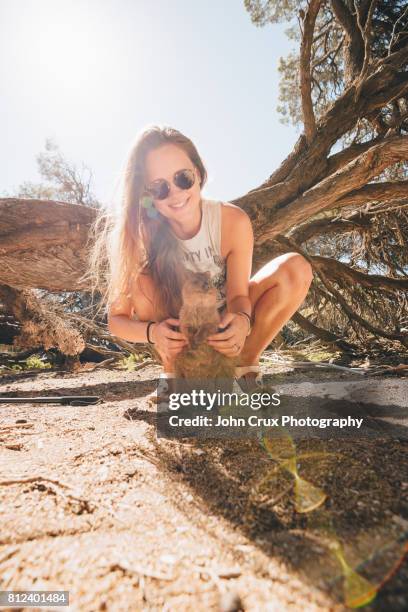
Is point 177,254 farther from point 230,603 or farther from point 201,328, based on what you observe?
point 230,603

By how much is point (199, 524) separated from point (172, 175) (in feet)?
5.83

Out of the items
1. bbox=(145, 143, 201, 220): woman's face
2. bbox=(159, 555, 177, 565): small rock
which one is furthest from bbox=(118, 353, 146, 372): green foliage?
bbox=(159, 555, 177, 565): small rock

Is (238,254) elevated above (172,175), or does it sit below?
below

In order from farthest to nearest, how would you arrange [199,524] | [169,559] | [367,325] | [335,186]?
[367,325] < [335,186] < [199,524] < [169,559]

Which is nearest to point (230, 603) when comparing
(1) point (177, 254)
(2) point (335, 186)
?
(1) point (177, 254)

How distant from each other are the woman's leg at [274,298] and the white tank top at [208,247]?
26 cm

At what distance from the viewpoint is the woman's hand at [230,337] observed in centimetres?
161

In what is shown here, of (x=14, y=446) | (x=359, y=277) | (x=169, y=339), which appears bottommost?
(x=14, y=446)

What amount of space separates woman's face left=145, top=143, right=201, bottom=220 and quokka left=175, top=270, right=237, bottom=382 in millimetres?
557

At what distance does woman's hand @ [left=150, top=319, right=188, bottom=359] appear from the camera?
65.8 inches

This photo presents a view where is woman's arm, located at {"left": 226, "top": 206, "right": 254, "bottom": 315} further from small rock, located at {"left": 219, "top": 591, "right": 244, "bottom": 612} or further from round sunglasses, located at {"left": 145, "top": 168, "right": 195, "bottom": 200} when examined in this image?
small rock, located at {"left": 219, "top": 591, "right": 244, "bottom": 612}

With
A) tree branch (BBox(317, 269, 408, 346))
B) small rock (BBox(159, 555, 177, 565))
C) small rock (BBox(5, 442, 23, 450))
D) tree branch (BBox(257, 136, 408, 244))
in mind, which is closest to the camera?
small rock (BBox(159, 555, 177, 565))

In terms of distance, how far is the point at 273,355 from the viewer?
187 inches

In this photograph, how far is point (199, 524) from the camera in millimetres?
847
